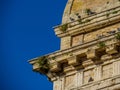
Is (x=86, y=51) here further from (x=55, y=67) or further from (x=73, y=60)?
(x=55, y=67)

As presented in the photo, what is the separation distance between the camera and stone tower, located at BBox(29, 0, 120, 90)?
40500 millimetres

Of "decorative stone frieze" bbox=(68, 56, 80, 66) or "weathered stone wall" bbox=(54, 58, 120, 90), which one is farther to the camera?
"decorative stone frieze" bbox=(68, 56, 80, 66)

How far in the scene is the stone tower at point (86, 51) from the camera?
40.5 m

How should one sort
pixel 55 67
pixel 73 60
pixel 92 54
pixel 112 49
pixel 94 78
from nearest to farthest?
1. pixel 112 49
2. pixel 94 78
3. pixel 92 54
4. pixel 73 60
5. pixel 55 67

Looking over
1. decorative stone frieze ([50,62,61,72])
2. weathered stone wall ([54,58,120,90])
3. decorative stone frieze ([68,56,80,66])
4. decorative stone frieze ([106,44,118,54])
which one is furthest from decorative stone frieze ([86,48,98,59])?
decorative stone frieze ([50,62,61,72])

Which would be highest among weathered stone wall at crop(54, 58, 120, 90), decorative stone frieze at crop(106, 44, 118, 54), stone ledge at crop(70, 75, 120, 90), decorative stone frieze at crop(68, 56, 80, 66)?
decorative stone frieze at crop(68, 56, 80, 66)

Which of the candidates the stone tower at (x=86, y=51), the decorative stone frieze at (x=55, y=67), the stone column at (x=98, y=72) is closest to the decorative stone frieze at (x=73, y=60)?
the stone tower at (x=86, y=51)

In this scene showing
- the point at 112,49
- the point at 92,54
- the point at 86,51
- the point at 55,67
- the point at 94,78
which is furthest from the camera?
the point at 55,67

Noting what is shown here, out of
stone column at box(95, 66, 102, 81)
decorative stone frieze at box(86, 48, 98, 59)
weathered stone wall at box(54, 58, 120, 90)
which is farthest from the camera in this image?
decorative stone frieze at box(86, 48, 98, 59)

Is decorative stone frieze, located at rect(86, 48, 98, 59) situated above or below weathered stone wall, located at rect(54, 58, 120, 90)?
above

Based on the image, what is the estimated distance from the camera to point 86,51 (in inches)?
1618

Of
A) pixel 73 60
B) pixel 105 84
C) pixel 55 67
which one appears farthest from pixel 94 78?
pixel 55 67

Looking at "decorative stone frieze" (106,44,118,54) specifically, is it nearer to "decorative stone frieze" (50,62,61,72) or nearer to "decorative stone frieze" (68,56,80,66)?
"decorative stone frieze" (68,56,80,66)

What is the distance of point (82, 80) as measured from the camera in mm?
41094
